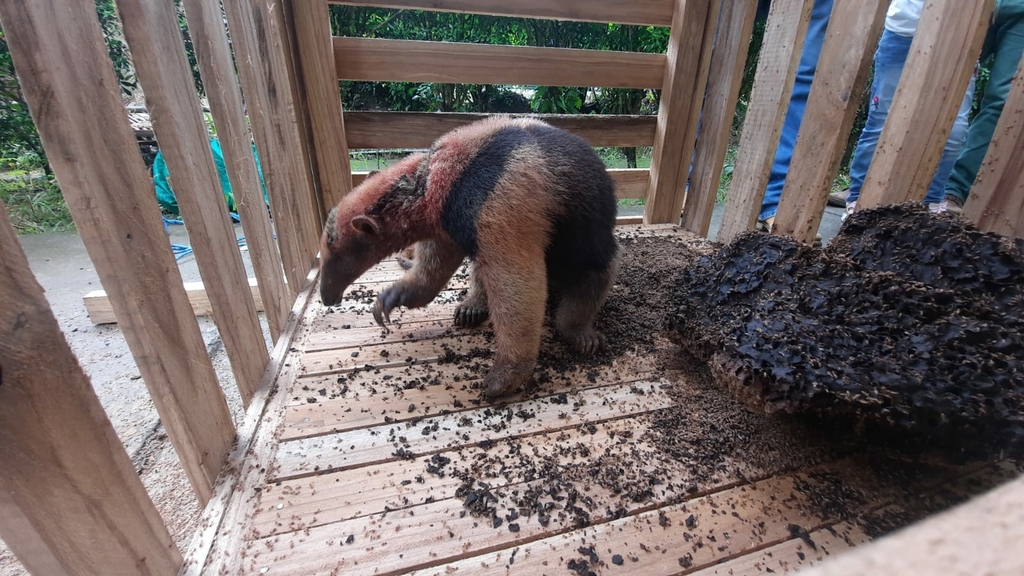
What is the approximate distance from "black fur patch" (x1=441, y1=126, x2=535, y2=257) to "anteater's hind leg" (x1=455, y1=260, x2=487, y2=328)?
28.7 inches

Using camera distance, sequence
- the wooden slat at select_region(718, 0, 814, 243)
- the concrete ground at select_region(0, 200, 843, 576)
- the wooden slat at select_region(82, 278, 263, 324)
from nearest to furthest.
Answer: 1. the concrete ground at select_region(0, 200, 843, 576)
2. the wooden slat at select_region(718, 0, 814, 243)
3. the wooden slat at select_region(82, 278, 263, 324)

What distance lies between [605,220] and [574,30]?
324 inches

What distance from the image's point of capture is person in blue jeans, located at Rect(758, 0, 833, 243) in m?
4.66

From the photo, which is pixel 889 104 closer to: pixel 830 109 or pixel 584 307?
pixel 830 109

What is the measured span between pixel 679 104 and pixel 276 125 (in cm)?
367

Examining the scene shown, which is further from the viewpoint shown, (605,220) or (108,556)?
(605,220)

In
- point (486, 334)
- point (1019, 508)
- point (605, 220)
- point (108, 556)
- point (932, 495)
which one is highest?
point (1019, 508)

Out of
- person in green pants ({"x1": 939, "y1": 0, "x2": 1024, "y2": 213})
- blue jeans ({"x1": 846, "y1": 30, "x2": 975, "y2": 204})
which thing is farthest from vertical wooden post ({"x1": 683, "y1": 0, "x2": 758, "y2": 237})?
person in green pants ({"x1": 939, "y1": 0, "x2": 1024, "y2": 213})

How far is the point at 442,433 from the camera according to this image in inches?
88.1

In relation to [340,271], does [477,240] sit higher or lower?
higher

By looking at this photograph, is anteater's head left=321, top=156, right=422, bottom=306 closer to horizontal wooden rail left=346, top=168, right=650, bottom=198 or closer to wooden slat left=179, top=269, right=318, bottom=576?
wooden slat left=179, top=269, right=318, bottom=576

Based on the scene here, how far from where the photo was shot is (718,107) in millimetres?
4453

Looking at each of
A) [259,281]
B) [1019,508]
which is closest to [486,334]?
[259,281]

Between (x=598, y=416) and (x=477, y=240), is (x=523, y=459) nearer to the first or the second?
(x=598, y=416)
